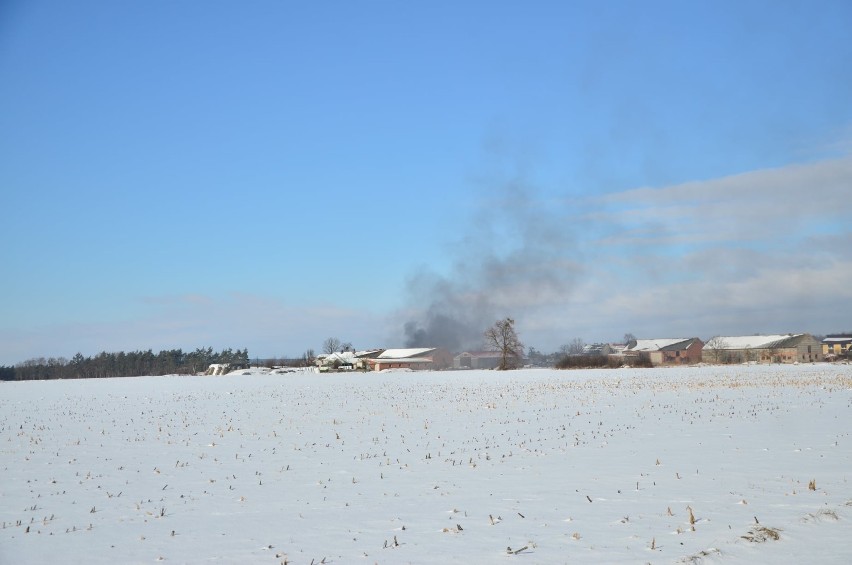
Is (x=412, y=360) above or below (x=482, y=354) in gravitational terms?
below

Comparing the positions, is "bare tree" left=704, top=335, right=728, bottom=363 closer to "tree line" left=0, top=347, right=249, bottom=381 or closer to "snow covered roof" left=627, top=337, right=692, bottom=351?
"snow covered roof" left=627, top=337, right=692, bottom=351

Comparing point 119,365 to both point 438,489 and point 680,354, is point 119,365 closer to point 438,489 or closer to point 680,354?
point 680,354

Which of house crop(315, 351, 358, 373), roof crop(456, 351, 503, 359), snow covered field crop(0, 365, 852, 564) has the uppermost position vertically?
roof crop(456, 351, 503, 359)

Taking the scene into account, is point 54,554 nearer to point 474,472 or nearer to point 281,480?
point 281,480

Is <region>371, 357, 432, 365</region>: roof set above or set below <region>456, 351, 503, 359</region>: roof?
below

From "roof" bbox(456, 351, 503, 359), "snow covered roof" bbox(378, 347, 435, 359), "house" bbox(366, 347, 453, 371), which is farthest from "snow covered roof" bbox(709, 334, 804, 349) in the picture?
"snow covered roof" bbox(378, 347, 435, 359)

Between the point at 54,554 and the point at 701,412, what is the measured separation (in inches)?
984

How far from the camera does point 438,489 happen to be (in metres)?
14.5

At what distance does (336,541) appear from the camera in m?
10.8

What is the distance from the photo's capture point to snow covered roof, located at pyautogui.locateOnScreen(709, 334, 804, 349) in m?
149

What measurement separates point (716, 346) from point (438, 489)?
159 m

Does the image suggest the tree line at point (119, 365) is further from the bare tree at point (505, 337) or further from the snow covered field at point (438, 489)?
the snow covered field at point (438, 489)

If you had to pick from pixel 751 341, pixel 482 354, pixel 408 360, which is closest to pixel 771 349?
pixel 751 341

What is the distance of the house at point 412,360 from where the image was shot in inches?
5778
